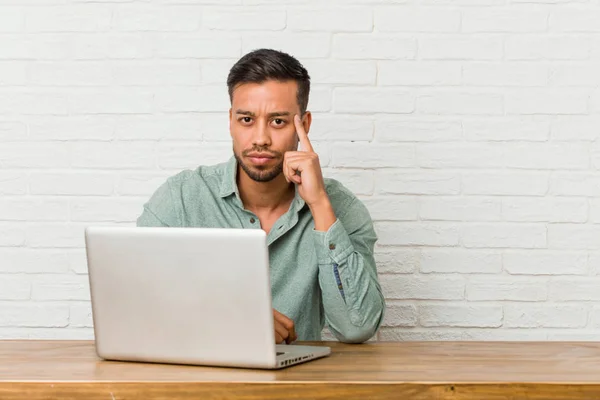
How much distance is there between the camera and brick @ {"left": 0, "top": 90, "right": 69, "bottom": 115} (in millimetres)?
2754

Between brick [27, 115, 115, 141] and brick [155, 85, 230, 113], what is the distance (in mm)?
178

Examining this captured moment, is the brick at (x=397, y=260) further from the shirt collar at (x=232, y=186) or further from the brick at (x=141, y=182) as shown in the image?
the brick at (x=141, y=182)

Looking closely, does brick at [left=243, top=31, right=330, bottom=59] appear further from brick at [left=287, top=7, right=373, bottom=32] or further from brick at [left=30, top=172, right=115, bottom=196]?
brick at [left=30, top=172, right=115, bottom=196]

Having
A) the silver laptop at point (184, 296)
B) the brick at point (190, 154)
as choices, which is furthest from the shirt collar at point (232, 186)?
the silver laptop at point (184, 296)

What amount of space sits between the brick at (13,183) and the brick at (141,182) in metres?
0.31

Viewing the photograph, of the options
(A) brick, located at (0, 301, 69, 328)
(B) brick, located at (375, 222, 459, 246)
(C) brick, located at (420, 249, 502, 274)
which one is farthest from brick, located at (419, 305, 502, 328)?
(A) brick, located at (0, 301, 69, 328)

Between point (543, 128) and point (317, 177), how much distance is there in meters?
0.97

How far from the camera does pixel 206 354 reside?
157 cm

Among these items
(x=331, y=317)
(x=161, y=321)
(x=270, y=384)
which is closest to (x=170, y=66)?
(x=331, y=317)

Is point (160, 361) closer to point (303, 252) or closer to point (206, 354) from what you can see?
point (206, 354)

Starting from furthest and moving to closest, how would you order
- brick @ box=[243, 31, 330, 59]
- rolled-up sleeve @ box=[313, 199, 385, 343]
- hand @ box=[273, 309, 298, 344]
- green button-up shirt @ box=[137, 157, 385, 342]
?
brick @ box=[243, 31, 330, 59] < green button-up shirt @ box=[137, 157, 385, 342] < rolled-up sleeve @ box=[313, 199, 385, 343] < hand @ box=[273, 309, 298, 344]

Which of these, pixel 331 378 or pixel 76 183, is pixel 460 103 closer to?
pixel 76 183

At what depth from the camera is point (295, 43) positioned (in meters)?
2.70

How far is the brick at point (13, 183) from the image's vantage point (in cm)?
276
